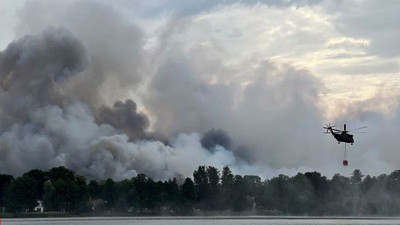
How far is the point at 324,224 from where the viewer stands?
166 meters

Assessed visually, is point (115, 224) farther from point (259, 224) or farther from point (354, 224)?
point (354, 224)

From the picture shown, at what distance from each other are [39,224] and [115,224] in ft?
46.2

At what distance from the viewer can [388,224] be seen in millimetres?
162375

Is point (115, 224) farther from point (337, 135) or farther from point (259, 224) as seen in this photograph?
point (337, 135)

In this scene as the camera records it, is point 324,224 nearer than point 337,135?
No

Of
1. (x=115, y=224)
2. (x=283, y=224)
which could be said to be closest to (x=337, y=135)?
(x=283, y=224)

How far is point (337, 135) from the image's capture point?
379 ft

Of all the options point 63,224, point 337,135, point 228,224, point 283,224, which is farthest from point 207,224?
point 337,135

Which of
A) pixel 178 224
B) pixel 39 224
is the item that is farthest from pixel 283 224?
pixel 39 224

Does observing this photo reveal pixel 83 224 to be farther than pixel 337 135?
Yes

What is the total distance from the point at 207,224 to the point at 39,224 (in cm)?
3124

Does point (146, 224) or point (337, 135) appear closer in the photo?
point (337, 135)

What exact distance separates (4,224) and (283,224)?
52.6 meters

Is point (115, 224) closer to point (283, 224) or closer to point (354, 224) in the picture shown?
point (283, 224)
